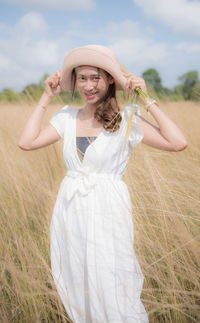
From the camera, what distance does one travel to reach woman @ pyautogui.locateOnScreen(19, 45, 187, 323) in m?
1.38

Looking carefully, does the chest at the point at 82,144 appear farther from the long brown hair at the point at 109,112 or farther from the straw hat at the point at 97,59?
the straw hat at the point at 97,59

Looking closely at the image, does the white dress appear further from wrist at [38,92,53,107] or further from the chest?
wrist at [38,92,53,107]

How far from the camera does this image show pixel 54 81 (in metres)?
1.64

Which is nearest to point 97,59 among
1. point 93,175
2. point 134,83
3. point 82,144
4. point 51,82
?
point 134,83

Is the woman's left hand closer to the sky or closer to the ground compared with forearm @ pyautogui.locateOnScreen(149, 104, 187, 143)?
closer to the sky

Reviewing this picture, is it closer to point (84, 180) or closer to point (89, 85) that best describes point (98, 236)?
point (84, 180)

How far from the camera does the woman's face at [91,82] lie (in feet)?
4.86

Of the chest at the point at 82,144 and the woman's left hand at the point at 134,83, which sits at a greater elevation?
the woman's left hand at the point at 134,83

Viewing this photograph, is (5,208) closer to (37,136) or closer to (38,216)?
(38,216)

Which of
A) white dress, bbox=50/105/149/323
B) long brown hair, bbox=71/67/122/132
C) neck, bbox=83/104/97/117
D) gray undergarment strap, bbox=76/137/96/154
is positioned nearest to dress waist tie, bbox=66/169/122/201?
white dress, bbox=50/105/149/323

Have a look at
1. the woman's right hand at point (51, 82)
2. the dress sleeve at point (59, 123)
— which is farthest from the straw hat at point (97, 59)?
the dress sleeve at point (59, 123)

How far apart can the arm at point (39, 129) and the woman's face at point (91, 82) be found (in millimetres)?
202

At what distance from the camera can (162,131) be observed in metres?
1.43

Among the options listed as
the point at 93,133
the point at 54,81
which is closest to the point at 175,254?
the point at 93,133
